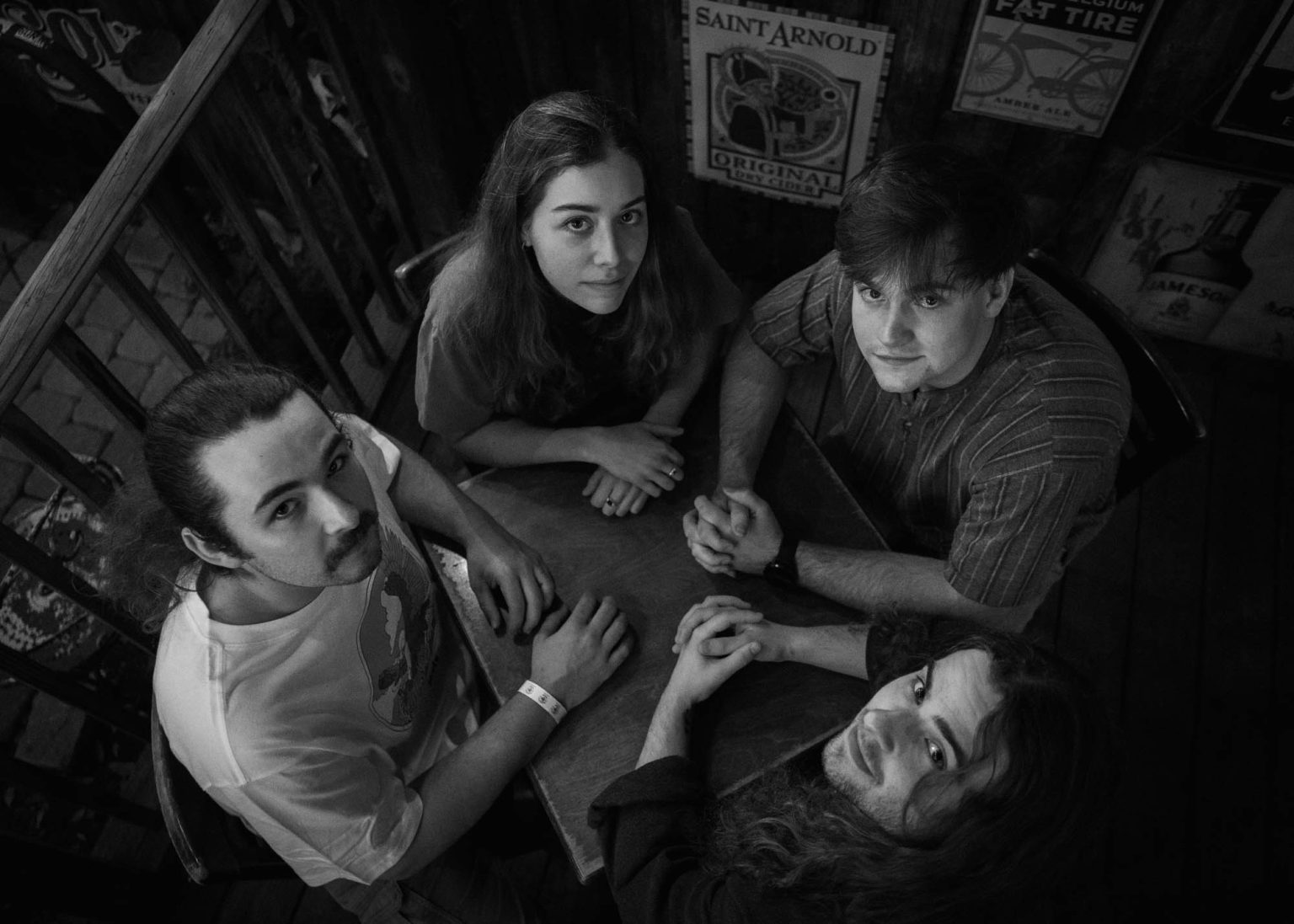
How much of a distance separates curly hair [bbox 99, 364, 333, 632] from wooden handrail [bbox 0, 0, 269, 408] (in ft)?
1.18

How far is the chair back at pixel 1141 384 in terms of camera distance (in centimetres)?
179

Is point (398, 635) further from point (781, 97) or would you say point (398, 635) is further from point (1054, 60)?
point (1054, 60)

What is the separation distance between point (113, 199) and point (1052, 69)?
88.8 inches

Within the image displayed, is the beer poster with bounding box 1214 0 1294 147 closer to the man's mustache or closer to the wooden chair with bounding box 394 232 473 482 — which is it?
the wooden chair with bounding box 394 232 473 482

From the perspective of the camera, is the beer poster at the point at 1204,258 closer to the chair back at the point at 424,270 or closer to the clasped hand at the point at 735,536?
the clasped hand at the point at 735,536

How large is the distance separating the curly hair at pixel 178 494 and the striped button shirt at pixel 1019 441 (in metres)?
1.22

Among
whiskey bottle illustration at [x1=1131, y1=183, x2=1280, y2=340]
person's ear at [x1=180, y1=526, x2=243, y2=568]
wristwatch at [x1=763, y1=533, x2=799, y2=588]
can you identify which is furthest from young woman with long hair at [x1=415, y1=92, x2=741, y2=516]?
whiskey bottle illustration at [x1=1131, y1=183, x2=1280, y2=340]

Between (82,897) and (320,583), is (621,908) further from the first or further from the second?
(82,897)

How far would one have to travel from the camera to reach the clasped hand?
187cm

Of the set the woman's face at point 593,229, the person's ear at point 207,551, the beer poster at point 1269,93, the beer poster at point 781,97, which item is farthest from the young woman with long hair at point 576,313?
the beer poster at point 1269,93

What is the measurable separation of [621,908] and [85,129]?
12.9ft

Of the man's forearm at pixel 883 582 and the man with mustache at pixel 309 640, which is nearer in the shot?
the man with mustache at pixel 309 640

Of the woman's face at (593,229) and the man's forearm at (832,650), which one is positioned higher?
the woman's face at (593,229)

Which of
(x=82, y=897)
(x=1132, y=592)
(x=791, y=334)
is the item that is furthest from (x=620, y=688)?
(x=1132, y=592)
